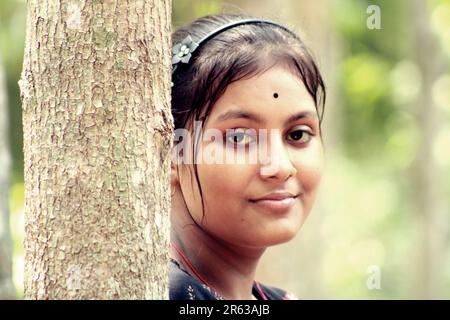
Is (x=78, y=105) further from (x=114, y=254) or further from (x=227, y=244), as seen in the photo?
(x=227, y=244)

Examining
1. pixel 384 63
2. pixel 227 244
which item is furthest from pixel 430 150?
pixel 227 244

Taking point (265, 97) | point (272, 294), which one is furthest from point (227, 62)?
point (272, 294)

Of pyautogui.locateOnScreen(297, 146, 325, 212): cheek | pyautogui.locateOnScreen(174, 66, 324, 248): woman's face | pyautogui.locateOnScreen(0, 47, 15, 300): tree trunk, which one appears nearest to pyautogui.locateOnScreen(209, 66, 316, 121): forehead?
pyautogui.locateOnScreen(174, 66, 324, 248): woman's face

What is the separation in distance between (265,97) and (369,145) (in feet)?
32.9

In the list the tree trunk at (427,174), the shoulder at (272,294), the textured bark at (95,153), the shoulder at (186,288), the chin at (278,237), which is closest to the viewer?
the textured bark at (95,153)

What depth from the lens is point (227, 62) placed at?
103 inches

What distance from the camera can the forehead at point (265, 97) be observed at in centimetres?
251

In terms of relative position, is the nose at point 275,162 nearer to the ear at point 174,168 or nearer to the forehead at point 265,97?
the forehead at point 265,97

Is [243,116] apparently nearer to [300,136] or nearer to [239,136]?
[239,136]

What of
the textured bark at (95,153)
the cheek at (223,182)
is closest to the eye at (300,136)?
the cheek at (223,182)

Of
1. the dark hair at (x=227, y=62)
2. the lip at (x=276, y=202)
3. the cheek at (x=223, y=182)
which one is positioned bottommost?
the lip at (x=276, y=202)

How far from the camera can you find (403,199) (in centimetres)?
1514

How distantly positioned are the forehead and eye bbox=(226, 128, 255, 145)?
6cm
